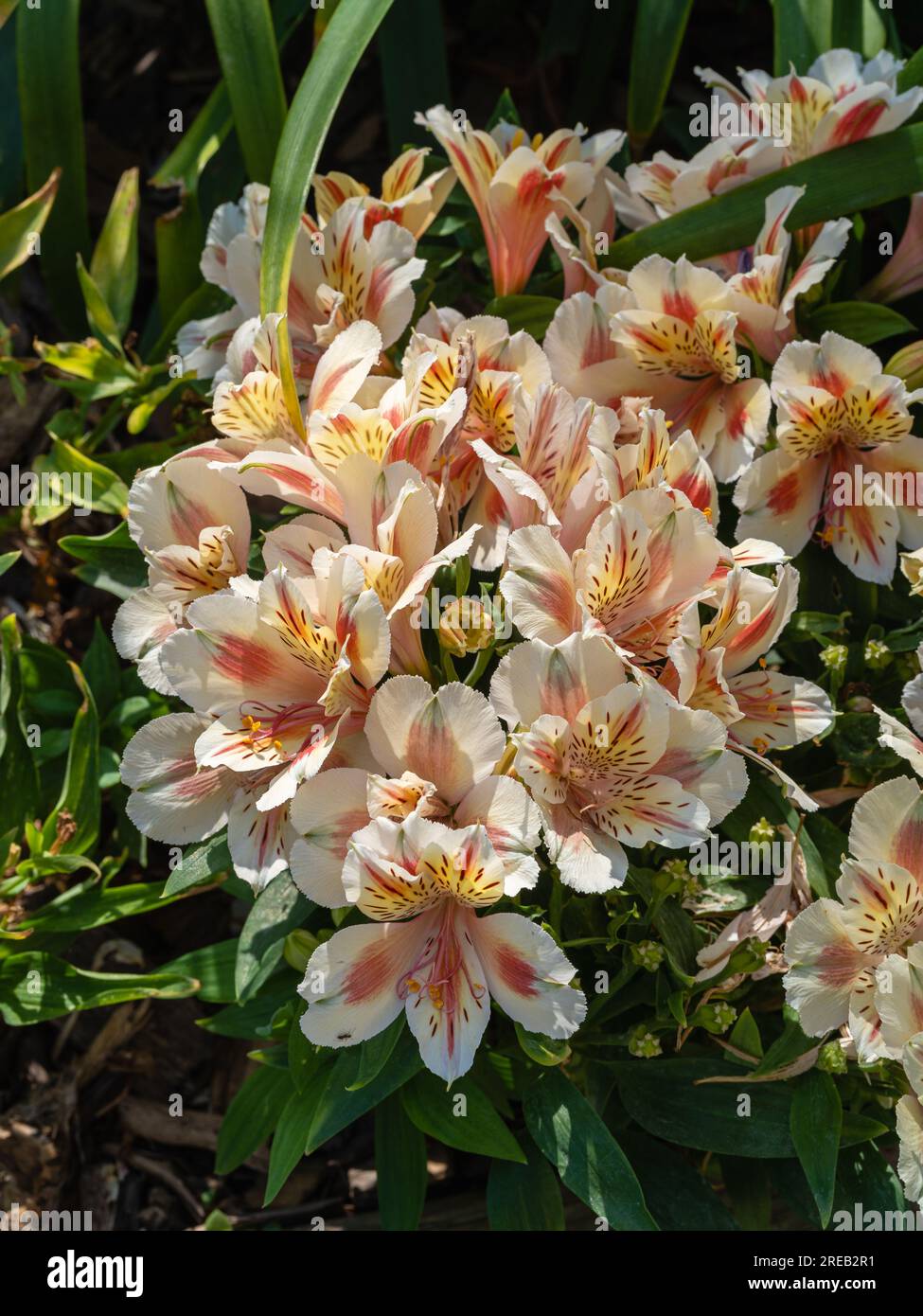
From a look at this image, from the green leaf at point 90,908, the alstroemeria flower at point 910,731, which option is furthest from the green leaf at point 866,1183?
the green leaf at point 90,908

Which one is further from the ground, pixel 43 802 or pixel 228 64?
pixel 228 64

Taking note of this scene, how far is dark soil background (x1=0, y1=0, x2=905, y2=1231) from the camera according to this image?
76.4 inches

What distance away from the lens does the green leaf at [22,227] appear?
1967mm

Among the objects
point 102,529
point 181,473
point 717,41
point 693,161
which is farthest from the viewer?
point 717,41

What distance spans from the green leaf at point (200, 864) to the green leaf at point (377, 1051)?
0.91 ft

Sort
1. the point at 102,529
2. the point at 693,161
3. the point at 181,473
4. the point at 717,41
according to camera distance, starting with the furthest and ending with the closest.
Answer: the point at 717,41 → the point at 102,529 → the point at 693,161 → the point at 181,473

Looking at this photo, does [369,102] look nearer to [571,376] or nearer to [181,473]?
[571,376]

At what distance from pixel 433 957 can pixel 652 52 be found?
1.41m

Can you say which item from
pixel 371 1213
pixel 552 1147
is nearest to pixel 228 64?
pixel 552 1147

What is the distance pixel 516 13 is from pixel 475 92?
7.6 inches

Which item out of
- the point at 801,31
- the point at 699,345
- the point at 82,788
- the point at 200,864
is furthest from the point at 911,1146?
the point at 801,31

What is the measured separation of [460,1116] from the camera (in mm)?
1455

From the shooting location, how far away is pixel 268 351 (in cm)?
142

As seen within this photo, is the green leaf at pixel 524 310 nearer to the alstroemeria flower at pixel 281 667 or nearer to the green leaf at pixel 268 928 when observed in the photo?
the alstroemeria flower at pixel 281 667
